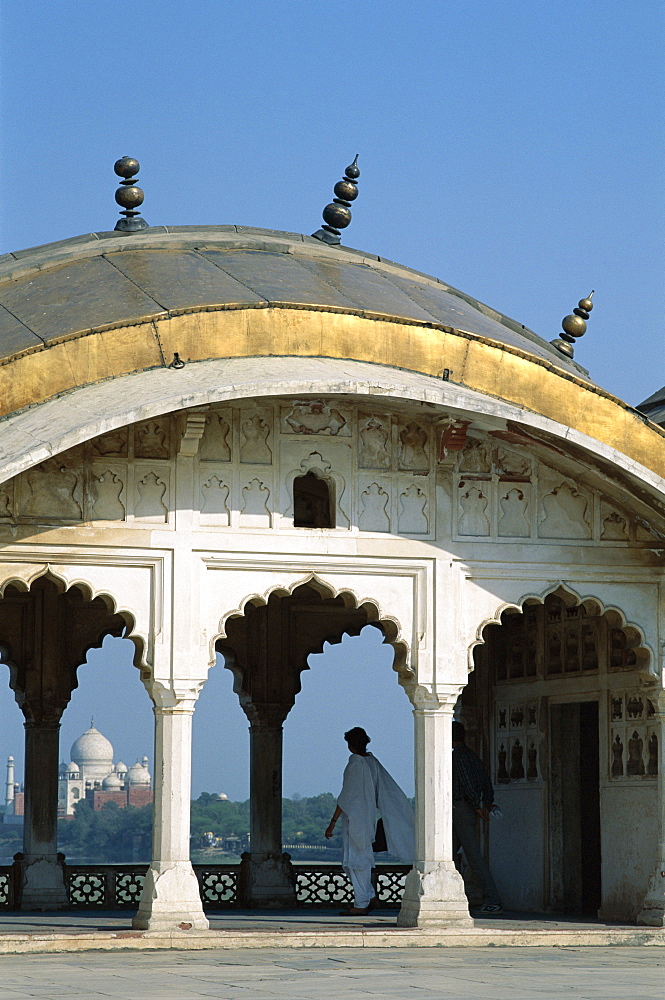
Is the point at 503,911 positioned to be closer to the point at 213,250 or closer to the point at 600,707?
the point at 600,707

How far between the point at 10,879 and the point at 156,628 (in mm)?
4494

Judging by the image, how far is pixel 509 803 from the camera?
14289 millimetres

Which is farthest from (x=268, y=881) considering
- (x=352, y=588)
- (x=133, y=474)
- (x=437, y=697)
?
(x=133, y=474)

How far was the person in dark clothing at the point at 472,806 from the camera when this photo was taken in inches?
532

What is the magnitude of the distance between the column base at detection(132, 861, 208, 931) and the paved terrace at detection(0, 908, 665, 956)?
7 cm

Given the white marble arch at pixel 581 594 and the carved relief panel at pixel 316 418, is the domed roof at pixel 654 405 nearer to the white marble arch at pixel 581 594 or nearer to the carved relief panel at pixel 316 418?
the white marble arch at pixel 581 594

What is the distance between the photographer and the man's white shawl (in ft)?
40.0

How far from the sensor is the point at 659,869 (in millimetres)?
11625

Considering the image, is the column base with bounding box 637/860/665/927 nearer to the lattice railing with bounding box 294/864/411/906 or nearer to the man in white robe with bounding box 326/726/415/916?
the man in white robe with bounding box 326/726/415/916

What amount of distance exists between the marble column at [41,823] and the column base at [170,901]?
393cm

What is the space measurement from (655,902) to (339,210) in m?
6.74

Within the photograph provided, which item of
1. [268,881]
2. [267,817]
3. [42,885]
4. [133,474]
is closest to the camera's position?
[133,474]

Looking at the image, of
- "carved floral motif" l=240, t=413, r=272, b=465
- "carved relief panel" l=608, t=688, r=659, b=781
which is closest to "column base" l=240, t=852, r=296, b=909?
"carved relief panel" l=608, t=688, r=659, b=781

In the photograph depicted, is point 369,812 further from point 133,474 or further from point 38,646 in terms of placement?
point 38,646
